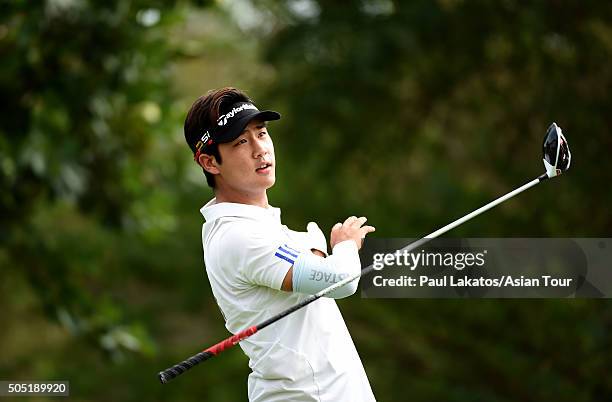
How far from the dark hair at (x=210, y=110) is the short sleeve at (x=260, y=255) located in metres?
0.24

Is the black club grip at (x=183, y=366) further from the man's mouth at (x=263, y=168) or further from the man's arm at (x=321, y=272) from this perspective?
the man's mouth at (x=263, y=168)

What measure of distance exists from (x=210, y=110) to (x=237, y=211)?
26 cm

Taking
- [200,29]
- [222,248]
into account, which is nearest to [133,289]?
[200,29]

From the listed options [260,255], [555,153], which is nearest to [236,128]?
[260,255]

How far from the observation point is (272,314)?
2.50 metres

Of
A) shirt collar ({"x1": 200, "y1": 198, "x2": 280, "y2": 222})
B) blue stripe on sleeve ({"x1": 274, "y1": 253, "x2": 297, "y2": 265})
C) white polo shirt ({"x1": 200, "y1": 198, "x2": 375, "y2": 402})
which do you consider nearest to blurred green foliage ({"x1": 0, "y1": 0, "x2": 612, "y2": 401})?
shirt collar ({"x1": 200, "y1": 198, "x2": 280, "y2": 222})

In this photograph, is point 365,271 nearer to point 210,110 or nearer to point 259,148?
point 259,148

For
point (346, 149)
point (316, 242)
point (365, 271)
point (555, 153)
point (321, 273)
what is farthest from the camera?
point (346, 149)

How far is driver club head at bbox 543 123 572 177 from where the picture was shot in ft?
9.56

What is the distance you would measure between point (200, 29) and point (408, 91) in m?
3.45

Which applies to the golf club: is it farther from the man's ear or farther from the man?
the man's ear

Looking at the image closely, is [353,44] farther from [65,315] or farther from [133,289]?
[133,289]

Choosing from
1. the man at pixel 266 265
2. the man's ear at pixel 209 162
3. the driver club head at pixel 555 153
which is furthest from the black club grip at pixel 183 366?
the driver club head at pixel 555 153

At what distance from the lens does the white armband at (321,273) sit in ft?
7.82
